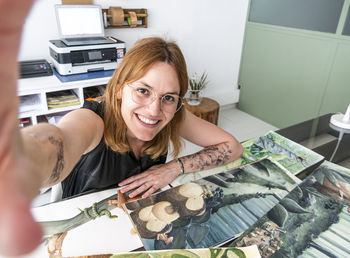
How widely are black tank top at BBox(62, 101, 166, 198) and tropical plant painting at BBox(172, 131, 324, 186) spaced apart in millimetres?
222

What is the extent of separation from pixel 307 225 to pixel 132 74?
72 centimetres

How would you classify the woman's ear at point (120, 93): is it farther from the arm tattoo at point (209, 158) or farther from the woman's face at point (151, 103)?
the arm tattoo at point (209, 158)

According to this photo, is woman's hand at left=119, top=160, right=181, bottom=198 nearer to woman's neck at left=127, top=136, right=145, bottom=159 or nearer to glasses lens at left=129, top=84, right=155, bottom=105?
woman's neck at left=127, top=136, right=145, bottom=159

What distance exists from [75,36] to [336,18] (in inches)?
94.8

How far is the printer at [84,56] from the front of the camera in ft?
6.54

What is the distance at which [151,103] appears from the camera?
946 mm

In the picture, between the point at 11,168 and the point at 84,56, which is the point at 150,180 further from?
the point at 84,56

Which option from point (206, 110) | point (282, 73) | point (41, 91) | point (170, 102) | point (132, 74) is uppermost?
point (132, 74)

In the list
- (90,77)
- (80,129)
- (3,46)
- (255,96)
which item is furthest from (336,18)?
(3,46)

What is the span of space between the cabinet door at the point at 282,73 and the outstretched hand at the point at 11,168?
3.05 meters

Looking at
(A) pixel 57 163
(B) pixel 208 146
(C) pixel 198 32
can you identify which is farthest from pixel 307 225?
(C) pixel 198 32

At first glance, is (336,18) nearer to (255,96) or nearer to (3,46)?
(255,96)

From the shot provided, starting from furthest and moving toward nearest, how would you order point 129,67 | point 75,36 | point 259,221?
point 75,36, point 129,67, point 259,221

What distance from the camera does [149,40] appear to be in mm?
975
